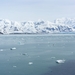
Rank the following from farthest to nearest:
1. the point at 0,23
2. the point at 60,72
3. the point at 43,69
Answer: the point at 0,23 → the point at 43,69 → the point at 60,72

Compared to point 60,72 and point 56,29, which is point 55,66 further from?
point 56,29

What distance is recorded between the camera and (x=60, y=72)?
Result: 15484 mm

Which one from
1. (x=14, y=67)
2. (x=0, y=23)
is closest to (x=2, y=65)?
(x=14, y=67)

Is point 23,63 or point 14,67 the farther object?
point 23,63

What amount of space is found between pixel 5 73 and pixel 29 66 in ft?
9.43

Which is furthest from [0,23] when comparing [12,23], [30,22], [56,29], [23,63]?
[23,63]

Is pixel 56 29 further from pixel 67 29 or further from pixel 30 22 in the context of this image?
pixel 30 22

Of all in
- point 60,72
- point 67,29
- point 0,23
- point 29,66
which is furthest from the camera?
point 67,29

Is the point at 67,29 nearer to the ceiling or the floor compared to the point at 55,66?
nearer to the floor

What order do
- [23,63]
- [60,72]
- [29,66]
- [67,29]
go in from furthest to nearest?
[67,29], [23,63], [29,66], [60,72]

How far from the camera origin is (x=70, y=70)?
631 inches

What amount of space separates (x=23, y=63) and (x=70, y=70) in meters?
5.00

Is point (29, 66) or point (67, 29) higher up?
point (29, 66)

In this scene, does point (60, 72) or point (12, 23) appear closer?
point (60, 72)
